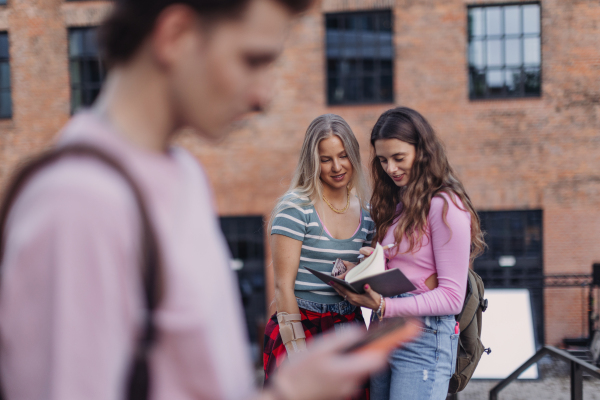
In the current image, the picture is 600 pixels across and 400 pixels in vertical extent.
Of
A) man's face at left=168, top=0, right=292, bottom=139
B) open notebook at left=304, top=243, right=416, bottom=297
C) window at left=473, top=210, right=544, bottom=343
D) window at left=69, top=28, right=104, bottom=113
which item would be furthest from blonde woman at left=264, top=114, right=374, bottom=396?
window at left=69, top=28, right=104, bottom=113

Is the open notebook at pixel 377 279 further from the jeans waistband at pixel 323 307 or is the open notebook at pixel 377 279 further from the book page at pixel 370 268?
the jeans waistband at pixel 323 307

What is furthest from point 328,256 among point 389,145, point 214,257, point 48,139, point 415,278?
point 48,139

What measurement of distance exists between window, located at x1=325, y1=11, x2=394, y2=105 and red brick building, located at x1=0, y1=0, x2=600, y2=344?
21mm

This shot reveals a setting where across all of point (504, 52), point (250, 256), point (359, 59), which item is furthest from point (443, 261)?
point (504, 52)

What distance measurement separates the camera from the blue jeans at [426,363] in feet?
7.85

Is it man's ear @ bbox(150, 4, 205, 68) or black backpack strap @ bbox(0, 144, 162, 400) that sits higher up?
man's ear @ bbox(150, 4, 205, 68)

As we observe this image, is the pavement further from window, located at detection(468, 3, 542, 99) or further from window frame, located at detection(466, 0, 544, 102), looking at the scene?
window, located at detection(468, 3, 542, 99)

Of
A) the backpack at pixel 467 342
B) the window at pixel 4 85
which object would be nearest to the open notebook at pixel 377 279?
the backpack at pixel 467 342

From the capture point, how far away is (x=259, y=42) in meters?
0.71

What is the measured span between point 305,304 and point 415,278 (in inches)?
25.0

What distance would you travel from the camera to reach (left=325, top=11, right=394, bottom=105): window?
1002 centimetres

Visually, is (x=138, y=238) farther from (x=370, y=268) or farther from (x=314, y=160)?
(x=314, y=160)

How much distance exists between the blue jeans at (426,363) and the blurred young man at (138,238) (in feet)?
5.86

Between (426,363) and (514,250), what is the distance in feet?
27.7
